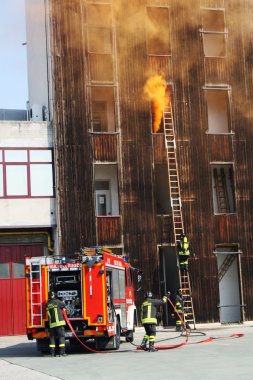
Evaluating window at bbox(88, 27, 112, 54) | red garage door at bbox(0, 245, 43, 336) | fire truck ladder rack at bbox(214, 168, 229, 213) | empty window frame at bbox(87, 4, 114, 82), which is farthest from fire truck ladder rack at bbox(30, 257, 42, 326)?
fire truck ladder rack at bbox(214, 168, 229, 213)

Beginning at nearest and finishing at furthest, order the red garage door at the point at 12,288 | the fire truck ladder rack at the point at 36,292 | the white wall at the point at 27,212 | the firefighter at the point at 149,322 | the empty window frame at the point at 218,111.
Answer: the firefighter at the point at 149,322
the fire truck ladder rack at the point at 36,292
the red garage door at the point at 12,288
the white wall at the point at 27,212
the empty window frame at the point at 218,111

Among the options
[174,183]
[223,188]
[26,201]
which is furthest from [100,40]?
[223,188]

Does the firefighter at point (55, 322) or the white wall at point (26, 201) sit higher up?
the white wall at point (26, 201)

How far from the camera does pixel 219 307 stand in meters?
35.6

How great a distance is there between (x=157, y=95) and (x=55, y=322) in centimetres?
1727

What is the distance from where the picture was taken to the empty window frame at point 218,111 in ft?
123

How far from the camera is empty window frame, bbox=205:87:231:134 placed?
37562 mm

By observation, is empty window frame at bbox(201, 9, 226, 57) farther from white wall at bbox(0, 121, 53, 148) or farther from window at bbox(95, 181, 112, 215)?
white wall at bbox(0, 121, 53, 148)

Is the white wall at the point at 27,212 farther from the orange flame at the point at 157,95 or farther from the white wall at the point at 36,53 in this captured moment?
the orange flame at the point at 157,95

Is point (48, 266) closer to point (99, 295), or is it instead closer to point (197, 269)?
point (99, 295)

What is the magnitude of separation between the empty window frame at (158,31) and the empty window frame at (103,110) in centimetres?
296

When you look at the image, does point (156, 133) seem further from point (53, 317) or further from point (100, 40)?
point (53, 317)

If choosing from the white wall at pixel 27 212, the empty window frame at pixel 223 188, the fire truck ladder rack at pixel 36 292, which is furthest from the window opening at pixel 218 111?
the fire truck ladder rack at pixel 36 292

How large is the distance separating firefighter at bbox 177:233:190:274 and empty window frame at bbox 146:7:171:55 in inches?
356
